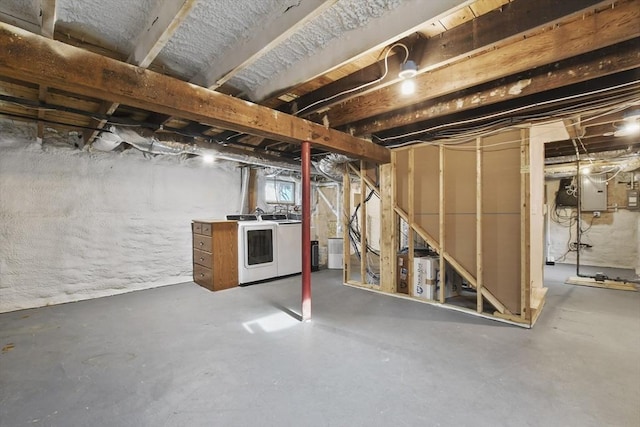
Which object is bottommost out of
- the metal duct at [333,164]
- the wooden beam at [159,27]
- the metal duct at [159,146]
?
the metal duct at [333,164]

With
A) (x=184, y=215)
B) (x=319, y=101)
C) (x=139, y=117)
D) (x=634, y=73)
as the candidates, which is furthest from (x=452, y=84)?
(x=184, y=215)

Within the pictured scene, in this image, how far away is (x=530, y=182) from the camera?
2.85m

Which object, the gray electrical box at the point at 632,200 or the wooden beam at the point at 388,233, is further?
the gray electrical box at the point at 632,200

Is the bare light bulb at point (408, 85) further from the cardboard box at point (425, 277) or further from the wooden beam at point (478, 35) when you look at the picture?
the cardboard box at point (425, 277)

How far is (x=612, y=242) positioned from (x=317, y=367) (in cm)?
698

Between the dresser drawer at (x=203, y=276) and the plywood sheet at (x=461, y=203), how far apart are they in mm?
3335

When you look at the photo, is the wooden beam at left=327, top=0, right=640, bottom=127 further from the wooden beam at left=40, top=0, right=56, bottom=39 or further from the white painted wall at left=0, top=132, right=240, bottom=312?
the white painted wall at left=0, top=132, right=240, bottom=312

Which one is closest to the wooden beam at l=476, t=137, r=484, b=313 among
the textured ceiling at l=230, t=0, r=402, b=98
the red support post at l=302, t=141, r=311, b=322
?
the red support post at l=302, t=141, r=311, b=322

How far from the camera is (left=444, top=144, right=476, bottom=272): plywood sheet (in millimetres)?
3262

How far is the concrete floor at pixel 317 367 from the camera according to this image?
1.59 m

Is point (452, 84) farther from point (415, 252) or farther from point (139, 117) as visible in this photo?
point (139, 117)

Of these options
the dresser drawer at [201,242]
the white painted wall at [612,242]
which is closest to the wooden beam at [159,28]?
the dresser drawer at [201,242]

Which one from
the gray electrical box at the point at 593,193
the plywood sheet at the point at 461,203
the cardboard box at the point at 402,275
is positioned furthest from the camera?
the gray electrical box at the point at 593,193

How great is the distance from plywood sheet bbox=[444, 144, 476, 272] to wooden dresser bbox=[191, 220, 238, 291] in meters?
3.05
